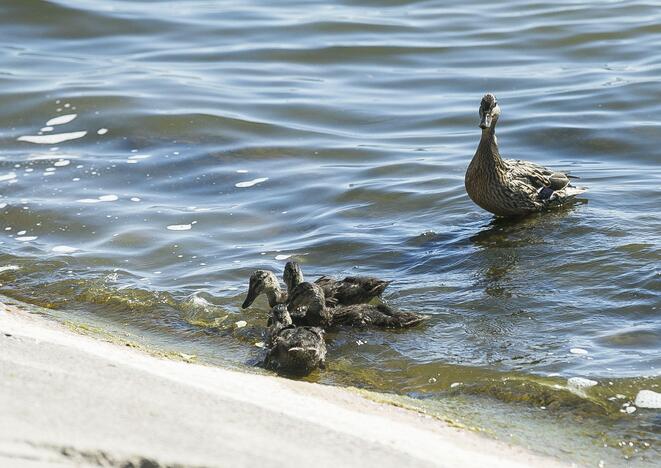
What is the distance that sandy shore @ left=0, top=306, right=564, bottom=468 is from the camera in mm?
4344

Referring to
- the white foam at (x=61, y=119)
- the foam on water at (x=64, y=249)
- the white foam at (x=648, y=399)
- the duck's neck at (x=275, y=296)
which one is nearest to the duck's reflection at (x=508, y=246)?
the duck's neck at (x=275, y=296)

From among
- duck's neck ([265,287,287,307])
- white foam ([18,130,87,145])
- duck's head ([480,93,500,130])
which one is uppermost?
duck's head ([480,93,500,130])

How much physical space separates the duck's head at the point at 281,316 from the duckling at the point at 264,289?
43 cm

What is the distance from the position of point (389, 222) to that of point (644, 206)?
2.17m

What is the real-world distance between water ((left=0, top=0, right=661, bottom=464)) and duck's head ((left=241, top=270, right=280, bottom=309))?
0.15 metres

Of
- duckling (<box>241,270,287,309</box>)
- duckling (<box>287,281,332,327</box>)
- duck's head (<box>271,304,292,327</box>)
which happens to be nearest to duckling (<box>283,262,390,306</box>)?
duckling (<box>241,270,287,309</box>)

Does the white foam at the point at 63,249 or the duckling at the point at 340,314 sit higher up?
the duckling at the point at 340,314

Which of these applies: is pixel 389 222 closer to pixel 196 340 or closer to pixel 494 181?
pixel 494 181

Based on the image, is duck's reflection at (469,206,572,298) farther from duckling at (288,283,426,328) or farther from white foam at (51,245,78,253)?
white foam at (51,245,78,253)

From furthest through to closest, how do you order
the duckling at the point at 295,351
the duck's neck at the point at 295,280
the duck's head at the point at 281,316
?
1. the duck's neck at the point at 295,280
2. the duck's head at the point at 281,316
3. the duckling at the point at 295,351

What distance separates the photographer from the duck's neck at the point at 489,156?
1006 centimetres

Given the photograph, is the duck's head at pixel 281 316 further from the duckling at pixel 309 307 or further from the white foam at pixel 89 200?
the white foam at pixel 89 200

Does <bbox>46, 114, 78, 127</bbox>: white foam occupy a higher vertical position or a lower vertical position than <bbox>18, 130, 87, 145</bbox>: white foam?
higher

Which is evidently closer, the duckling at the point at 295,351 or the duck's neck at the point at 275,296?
the duckling at the point at 295,351
